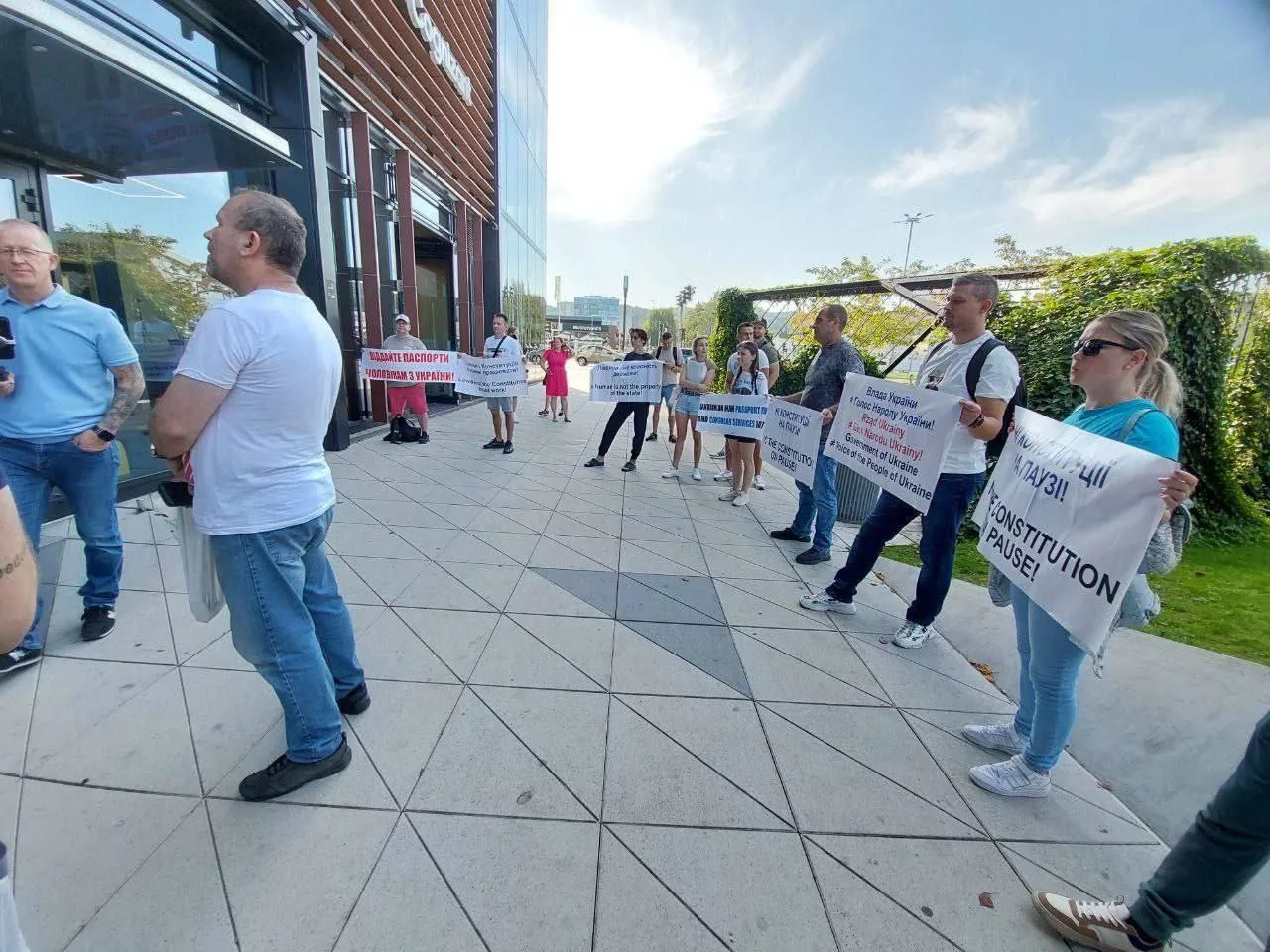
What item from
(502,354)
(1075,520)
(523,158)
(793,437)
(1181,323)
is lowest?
(793,437)

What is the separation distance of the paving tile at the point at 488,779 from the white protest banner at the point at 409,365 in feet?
20.8

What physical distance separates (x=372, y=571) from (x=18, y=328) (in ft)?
6.74

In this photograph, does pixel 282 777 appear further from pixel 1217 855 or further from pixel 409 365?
pixel 409 365

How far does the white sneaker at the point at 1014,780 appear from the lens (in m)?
2.13

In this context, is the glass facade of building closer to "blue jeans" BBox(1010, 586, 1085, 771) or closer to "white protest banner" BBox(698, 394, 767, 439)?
"white protest banner" BBox(698, 394, 767, 439)

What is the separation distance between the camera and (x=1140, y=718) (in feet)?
8.30

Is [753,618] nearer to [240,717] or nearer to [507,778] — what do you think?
[507,778]

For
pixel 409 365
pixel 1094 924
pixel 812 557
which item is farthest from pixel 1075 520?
pixel 409 365

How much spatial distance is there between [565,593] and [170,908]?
7.46 ft

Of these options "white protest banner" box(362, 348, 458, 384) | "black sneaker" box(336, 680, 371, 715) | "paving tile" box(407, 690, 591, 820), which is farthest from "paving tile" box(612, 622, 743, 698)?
"white protest banner" box(362, 348, 458, 384)

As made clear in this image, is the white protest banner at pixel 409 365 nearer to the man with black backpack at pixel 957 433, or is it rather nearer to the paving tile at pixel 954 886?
the man with black backpack at pixel 957 433

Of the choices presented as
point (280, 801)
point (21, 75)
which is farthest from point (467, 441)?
point (280, 801)

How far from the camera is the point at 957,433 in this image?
9.14 feet

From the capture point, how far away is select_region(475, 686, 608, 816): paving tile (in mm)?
2094
